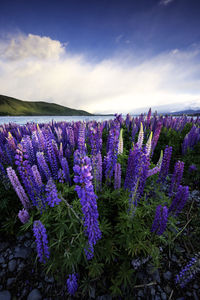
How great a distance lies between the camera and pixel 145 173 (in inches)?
106

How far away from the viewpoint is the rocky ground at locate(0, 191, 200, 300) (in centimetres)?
255

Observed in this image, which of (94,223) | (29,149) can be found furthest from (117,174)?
(29,149)

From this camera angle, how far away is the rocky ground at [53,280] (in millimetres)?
2547

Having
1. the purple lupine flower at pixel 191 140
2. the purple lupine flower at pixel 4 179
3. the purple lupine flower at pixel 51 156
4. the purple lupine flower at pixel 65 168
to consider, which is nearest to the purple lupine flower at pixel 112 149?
the purple lupine flower at pixel 65 168

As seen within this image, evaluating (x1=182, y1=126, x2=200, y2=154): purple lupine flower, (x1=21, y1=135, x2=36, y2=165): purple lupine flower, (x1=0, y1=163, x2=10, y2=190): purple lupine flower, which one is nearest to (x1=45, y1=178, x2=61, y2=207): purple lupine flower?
(x1=21, y1=135, x2=36, y2=165): purple lupine flower

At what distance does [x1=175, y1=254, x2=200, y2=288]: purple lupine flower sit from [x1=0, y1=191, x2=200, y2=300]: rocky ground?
0.23 meters

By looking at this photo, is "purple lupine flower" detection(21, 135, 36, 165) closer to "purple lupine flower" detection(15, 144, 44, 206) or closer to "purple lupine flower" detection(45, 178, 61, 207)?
"purple lupine flower" detection(15, 144, 44, 206)

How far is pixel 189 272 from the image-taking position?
7.73 ft

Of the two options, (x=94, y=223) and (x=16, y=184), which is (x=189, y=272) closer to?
(x=94, y=223)

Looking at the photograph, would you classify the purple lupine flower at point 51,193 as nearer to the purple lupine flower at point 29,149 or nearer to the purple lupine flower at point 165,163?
the purple lupine flower at point 29,149

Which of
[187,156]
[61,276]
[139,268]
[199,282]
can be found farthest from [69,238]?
[187,156]

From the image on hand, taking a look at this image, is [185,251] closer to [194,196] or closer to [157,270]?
[157,270]

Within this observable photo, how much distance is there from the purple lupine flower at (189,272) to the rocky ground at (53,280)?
0.23 metres

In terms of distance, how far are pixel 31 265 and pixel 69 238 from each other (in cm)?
133
